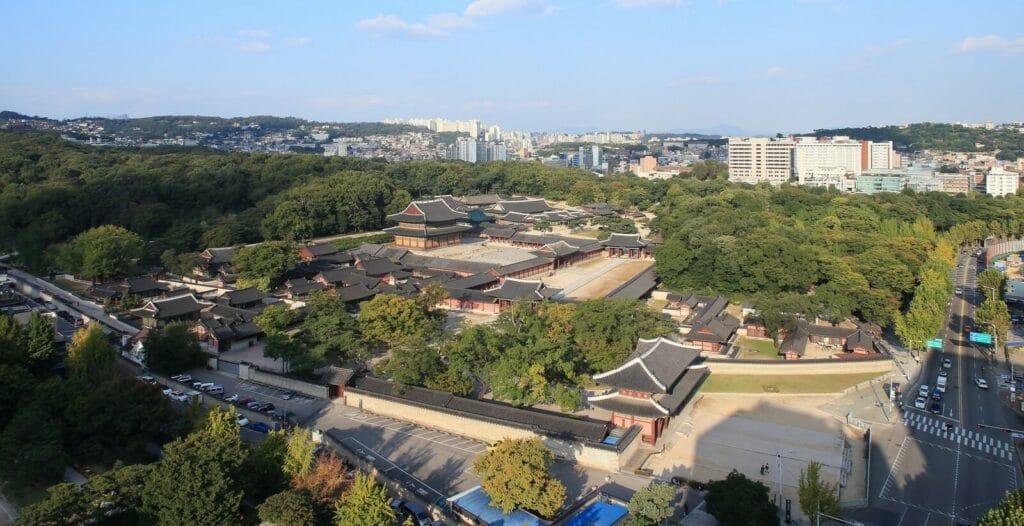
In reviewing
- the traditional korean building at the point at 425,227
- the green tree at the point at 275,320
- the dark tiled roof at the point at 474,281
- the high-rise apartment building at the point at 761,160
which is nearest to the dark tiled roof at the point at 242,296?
the green tree at the point at 275,320

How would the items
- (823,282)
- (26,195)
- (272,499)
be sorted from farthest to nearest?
1. (26,195)
2. (823,282)
3. (272,499)

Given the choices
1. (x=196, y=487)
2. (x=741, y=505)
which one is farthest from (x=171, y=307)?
(x=741, y=505)

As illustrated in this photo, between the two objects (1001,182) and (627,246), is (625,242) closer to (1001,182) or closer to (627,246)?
(627,246)

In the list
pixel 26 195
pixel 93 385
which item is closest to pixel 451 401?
pixel 93 385

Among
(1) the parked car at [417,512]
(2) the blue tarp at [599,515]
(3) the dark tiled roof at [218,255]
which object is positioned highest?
(3) the dark tiled roof at [218,255]

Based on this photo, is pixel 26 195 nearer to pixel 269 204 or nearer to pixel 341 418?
pixel 269 204

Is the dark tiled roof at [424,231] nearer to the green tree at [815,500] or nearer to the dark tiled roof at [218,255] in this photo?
the dark tiled roof at [218,255]
